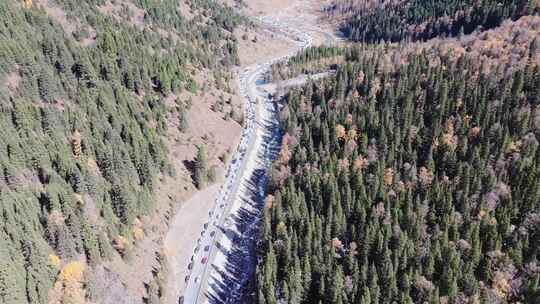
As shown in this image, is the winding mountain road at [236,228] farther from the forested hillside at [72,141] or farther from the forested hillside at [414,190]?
the forested hillside at [72,141]

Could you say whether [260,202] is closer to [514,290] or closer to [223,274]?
[223,274]

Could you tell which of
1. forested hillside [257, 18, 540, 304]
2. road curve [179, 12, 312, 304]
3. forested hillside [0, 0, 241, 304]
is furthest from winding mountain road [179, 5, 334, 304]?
forested hillside [0, 0, 241, 304]

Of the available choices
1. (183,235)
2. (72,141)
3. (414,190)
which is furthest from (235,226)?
(414,190)

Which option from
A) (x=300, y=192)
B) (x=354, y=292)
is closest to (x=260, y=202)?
(x=300, y=192)

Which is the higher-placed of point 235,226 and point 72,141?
point 72,141

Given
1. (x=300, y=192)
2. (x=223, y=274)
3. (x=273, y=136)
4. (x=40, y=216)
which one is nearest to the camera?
(x=40, y=216)

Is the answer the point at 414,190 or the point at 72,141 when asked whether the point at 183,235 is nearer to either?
the point at 72,141
